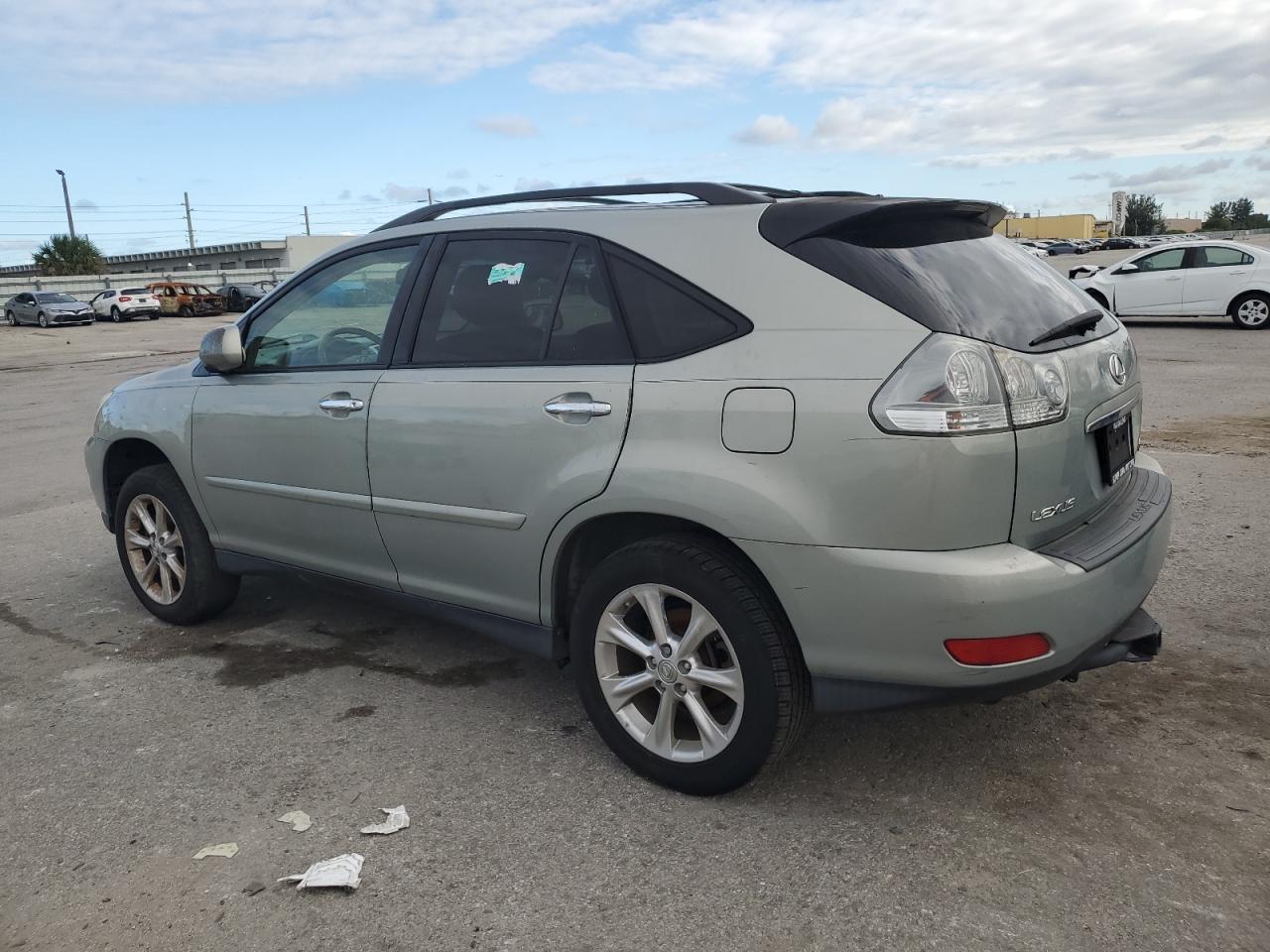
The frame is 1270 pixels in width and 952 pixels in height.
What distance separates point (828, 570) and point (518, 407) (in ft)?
3.75

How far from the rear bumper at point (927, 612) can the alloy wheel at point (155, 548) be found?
3106 mm

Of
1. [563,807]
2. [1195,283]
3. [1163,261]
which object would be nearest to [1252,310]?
[1195,283]

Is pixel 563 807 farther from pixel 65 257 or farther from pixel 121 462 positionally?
pixel 65 257

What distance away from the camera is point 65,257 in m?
69.4

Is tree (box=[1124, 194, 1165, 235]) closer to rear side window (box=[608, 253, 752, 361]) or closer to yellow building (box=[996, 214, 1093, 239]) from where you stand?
yellow building (box=[996, 214, 1093, 239])

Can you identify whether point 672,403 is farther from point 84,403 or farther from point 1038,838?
point 84,403

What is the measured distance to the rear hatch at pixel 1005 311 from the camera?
106 inches

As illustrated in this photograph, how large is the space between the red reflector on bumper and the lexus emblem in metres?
0.94

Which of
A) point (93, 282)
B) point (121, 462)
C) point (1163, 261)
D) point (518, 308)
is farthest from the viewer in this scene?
point (93, 282)

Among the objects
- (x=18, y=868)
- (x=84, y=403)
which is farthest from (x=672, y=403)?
(x=84, y=403)

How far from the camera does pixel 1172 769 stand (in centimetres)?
→ 313

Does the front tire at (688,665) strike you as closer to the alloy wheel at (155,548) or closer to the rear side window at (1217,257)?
the alloy wheel at (155,548)

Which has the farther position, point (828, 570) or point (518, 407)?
point (518, 407)

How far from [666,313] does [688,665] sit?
3.35ft
